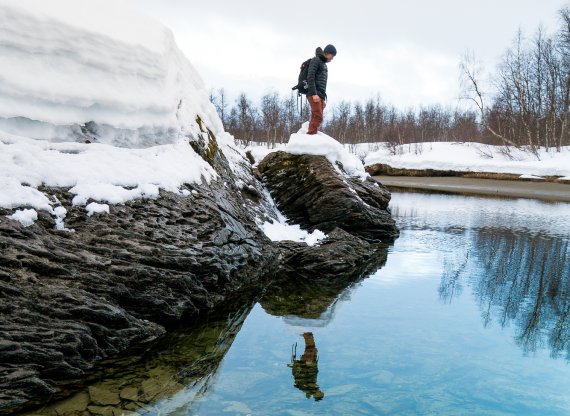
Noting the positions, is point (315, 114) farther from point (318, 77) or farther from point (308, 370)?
point (308, 370)

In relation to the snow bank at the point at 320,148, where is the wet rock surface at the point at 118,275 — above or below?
below

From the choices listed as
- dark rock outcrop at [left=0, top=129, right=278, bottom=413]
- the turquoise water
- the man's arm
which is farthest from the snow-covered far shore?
dark rock outcrop at [left=0, top=129, right=278, bottom=413]

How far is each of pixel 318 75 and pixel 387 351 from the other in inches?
316

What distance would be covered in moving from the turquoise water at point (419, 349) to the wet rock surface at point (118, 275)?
2.75 ft

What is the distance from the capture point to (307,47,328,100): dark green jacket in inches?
432

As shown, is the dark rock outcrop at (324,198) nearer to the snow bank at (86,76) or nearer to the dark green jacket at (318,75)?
the dark green jacket at (318,75)

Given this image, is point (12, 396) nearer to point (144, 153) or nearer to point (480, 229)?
point (144, 153)

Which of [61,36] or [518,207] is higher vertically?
[61,36]

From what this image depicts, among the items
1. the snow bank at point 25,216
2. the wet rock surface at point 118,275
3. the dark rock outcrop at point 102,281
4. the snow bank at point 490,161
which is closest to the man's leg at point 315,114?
the wet rock surface at point 118,275

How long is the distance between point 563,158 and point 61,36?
3319cm

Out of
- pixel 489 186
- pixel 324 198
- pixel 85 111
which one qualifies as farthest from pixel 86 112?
pixel 489 186

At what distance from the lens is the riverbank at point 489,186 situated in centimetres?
2380

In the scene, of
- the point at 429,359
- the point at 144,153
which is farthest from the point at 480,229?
the point at 144,153

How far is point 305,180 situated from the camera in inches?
450
